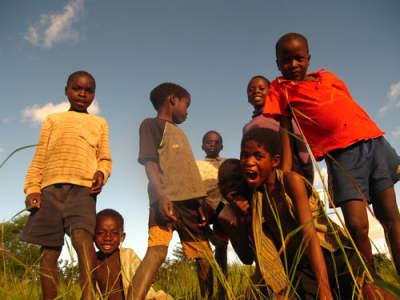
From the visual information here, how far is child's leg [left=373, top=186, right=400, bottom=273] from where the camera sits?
2092mm

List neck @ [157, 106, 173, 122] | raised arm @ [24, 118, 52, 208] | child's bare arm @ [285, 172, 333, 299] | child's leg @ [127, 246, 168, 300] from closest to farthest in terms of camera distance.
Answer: child's bare arm @ [285, 172, 333, 299], child's leg @ [127, 246, 168, 300], raised arm @ [24, 118, 52, 208], neck @ [157, 106, 173, 122]

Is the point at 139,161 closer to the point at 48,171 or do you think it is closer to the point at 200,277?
the point at 48,171

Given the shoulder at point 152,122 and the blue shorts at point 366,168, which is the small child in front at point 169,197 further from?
the blue shorts at point 366,168

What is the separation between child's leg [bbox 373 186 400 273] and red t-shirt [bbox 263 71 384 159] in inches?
15.7

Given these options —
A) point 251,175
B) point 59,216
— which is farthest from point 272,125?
point 59,216

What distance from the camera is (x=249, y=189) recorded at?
7.29 feet

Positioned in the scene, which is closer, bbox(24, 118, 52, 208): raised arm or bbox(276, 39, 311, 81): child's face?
bbox(276, 39, 311, 81): child's face

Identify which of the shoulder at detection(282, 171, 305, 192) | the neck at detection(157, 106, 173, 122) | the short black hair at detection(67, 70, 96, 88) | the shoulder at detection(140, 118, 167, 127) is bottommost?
the shoulder at detection(282, 171, 305, 192)

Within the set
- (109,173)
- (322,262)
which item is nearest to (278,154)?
(322,262)

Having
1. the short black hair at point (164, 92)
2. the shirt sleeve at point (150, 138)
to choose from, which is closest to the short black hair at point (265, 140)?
the shirt sleeve at point (150, 138)

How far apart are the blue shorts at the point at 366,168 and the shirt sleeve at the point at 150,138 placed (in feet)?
5.00

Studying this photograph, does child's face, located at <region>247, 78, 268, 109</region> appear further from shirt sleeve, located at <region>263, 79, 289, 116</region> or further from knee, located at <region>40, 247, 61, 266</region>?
knee, located at <region>40, 247, 61, 266</region>

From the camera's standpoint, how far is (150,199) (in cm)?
289

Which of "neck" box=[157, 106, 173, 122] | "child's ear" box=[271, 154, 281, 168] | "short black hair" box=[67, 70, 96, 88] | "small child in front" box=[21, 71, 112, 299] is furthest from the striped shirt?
"child's ear" box=[271, 154, 281, 168]
